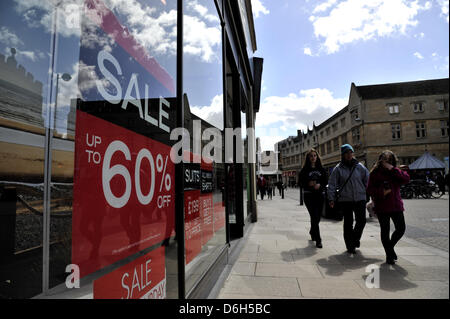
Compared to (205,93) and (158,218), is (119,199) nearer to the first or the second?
(158,218)

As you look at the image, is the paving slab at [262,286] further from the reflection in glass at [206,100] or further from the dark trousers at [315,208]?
the dark trousers at [315,208]

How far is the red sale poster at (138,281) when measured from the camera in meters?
1.23

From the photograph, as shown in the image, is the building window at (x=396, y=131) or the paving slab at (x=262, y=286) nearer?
the paving slab at (x=262, y=286)

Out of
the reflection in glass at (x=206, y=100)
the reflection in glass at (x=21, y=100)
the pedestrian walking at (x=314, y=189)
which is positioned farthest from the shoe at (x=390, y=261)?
the reflection in glass at (x=21, y=100)

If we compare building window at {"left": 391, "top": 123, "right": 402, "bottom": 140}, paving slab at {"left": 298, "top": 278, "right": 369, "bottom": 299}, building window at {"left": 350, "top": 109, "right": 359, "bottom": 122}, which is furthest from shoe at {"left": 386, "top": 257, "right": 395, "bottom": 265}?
building window at {"left": 350, "top": 109, "right": 359, "bottom": 122}

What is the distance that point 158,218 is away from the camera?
5.73ft

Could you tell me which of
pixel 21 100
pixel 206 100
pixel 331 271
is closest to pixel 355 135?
pixel 331 271

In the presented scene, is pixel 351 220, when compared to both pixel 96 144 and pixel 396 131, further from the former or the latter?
pixel 396 131

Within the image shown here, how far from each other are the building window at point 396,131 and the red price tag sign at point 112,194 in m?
19.6

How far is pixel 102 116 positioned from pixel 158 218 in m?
0.82

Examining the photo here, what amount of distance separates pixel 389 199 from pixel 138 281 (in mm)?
3583

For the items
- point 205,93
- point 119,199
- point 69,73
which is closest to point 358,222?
point 205,93

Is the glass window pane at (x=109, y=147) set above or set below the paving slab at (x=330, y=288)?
above

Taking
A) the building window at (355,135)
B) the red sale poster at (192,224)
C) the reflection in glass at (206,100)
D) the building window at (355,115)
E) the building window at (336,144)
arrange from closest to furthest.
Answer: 1. the red sale poster at (192,224)
2. the reflection in glass at (206,100)
3. the building window at (355,115)
4. the building window at (355,135)
5. the building window at (336,144)
